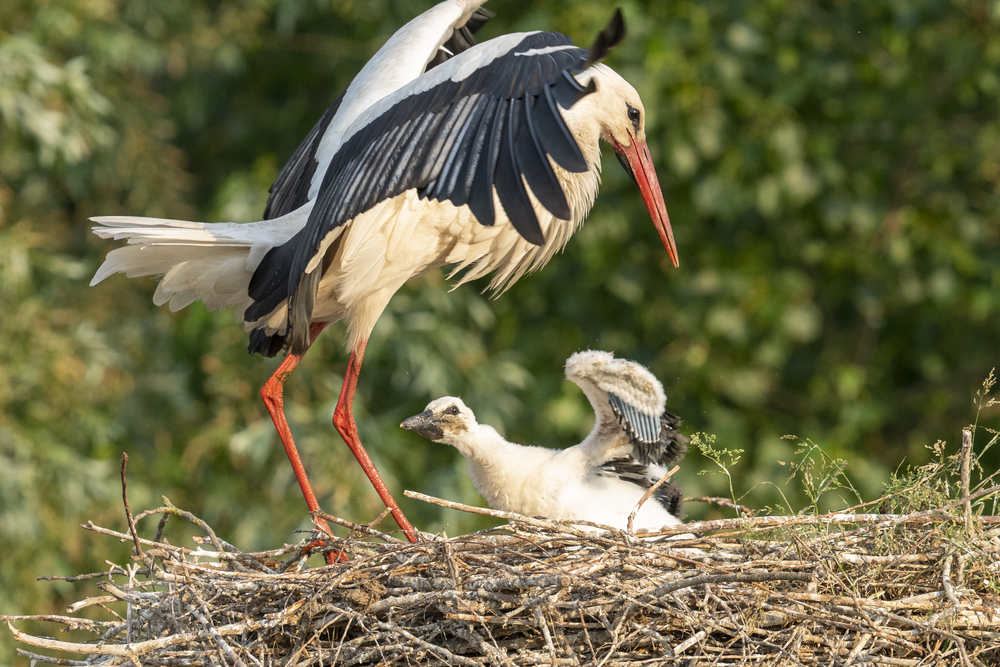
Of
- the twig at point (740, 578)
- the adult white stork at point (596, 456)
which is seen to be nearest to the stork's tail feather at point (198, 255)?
the adult white stork at point (596, 456)

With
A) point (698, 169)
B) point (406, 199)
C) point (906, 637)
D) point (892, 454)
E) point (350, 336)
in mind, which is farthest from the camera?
point (892, 454)

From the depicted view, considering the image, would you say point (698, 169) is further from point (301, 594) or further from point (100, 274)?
point (301, 594)

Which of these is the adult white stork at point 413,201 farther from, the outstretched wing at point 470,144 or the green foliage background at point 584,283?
the green foliage background at point 584,283

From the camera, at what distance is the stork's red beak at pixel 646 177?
3139 mm

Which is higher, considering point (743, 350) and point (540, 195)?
point (540, 195)

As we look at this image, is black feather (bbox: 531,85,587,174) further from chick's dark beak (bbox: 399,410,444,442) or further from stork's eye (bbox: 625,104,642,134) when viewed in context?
chick's dark beak (bbox: 399,410,444,442)

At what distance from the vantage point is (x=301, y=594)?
7.84 ft

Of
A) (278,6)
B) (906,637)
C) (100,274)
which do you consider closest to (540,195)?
(906,637)

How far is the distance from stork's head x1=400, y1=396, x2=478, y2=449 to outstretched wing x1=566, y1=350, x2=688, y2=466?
15.2 inches

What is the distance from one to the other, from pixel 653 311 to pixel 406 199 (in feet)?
12.0

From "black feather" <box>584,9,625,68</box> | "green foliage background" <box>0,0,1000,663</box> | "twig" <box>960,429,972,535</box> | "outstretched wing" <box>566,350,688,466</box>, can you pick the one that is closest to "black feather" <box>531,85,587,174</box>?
"black feather" <box>584,9,625,68</box>

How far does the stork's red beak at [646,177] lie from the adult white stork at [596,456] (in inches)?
16.4

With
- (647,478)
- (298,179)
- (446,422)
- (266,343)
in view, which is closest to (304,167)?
(298,179)

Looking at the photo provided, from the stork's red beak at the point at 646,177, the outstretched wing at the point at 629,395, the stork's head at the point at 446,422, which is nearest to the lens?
the outstretched wing at the point at 629,395
